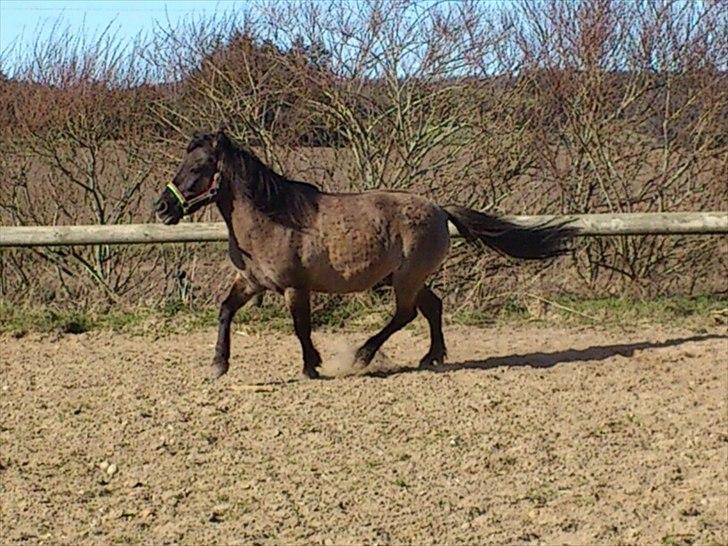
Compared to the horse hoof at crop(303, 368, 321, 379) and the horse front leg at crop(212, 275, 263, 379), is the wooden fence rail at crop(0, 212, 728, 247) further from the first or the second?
the horse hoof at crop(303, 368, 321, 379)

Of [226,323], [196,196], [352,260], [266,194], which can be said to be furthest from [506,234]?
[196,196]

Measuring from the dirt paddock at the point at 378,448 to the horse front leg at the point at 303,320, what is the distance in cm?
17

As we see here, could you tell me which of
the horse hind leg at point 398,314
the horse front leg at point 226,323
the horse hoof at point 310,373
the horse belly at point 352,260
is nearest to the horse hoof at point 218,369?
the horse front leg at point 226,323

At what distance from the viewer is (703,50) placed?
467 inches

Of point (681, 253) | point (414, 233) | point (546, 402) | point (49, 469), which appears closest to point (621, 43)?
point (681, 253)

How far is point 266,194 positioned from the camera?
8.39m

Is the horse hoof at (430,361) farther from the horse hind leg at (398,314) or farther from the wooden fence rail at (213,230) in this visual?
the wooden fence rail at (213,230)

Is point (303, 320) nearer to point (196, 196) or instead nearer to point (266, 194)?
point (266, 194)

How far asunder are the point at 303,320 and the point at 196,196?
43.5 inches

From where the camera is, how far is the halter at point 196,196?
8.31 m

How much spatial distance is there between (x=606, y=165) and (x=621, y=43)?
1.17 m

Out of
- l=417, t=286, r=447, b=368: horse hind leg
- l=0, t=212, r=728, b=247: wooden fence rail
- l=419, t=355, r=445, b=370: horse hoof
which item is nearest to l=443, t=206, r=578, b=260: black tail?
l=417, t=286, r=447, b=368: horse hind leg

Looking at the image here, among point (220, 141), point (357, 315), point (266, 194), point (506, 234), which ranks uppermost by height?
point (220, 141)

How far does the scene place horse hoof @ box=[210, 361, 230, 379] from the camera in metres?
8.44
